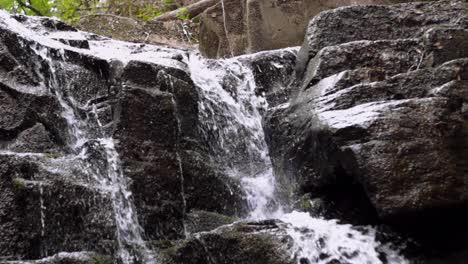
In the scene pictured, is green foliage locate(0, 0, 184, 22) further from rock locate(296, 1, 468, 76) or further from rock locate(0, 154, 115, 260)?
rock locate(0, 154, 115, 260)

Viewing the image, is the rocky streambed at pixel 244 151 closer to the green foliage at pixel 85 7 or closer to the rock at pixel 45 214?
the rock at pixel 45 214

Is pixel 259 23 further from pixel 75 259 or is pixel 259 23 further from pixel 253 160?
pixel 75 259

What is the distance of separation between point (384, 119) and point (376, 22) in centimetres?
247

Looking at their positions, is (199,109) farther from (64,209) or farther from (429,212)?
(429,212)

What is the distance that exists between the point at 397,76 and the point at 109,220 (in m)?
2.78

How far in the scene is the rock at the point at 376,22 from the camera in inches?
242

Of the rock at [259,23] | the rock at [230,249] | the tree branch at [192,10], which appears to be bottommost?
the rock at [230,249]

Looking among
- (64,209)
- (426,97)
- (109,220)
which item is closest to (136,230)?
(109,220)

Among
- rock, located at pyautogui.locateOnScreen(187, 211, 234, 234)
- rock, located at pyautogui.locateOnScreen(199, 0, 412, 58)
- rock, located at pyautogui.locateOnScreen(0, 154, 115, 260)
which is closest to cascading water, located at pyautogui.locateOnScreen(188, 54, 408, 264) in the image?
rock, located at pyautogui.locateOnScreen(187, 211, 234, 234)

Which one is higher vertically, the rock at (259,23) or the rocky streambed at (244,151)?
the rock at (259,23)

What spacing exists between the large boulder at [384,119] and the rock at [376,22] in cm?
1

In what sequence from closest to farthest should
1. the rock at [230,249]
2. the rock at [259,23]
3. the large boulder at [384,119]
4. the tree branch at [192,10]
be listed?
the rock at [230,249] → the large boulder at [384,119] → the rock at [259,23] → the tree branch at [192,10]

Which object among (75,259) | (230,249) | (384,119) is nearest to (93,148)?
(75,259)

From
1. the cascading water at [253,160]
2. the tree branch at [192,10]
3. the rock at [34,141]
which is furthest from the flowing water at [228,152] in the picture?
the tree branch at [192,10]
